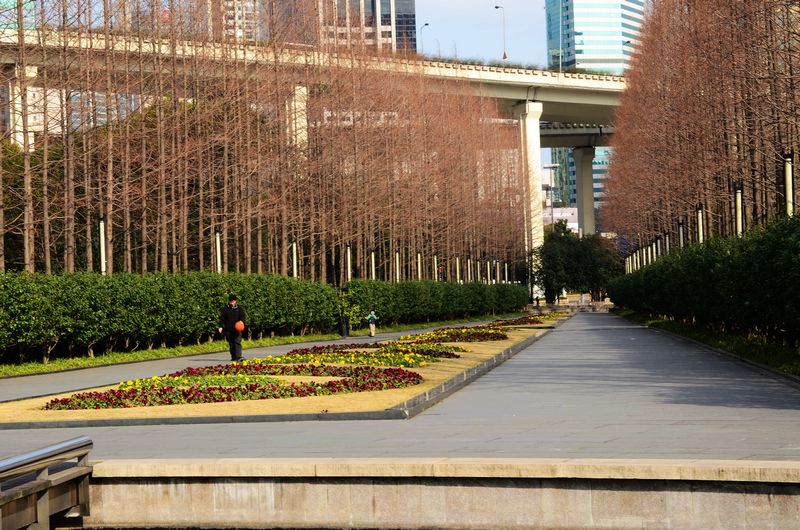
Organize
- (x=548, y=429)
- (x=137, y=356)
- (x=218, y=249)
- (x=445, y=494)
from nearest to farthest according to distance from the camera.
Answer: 1. (x=445, y=494)
2. (x=548, y=429)
3. (x=137, y=356)
4. (x=218, y=249)

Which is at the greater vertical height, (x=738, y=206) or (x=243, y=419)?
(x=738, y=206)

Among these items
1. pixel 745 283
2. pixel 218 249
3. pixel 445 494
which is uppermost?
pixel 218 249

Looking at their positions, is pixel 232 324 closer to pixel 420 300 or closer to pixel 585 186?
pixel 420 300

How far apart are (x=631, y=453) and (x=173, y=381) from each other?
10.5m

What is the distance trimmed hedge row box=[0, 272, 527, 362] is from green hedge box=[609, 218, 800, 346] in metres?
13.0

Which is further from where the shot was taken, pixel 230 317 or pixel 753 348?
pixel 230 317

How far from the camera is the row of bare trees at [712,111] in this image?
103ft

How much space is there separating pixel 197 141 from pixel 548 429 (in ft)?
94.6

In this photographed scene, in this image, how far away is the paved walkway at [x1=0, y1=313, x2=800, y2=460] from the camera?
11.1 meters

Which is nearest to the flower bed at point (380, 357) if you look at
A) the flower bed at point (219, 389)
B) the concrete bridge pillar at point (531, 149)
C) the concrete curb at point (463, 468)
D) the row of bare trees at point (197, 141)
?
the flower bed at point (219, 389)

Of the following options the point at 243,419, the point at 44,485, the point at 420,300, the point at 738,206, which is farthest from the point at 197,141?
the point at 44,485

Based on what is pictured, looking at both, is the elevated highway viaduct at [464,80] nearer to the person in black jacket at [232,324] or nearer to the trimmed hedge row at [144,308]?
the trimmed hedge row at [144,308]

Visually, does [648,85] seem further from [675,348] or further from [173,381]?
[173,381]

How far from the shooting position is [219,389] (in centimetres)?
1795
